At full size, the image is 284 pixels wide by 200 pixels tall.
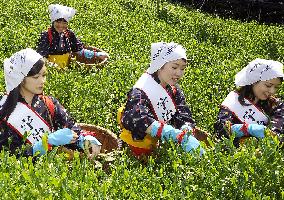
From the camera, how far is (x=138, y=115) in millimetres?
4508

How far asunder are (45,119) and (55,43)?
11.2 feet

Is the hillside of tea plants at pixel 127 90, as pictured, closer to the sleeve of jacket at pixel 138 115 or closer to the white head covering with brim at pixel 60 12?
the sleeve of jacket at pixel 138 115

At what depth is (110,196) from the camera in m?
3.14

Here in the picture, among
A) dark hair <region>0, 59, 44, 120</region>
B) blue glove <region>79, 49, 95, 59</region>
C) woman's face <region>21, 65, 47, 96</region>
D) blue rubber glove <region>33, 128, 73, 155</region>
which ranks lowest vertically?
blue glove <region>79, 49, 95, 59</region>

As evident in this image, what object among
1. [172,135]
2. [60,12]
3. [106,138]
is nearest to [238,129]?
[172,135]

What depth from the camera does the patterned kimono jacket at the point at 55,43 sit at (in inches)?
295

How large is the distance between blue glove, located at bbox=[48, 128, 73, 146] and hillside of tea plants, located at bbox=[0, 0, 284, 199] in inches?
8.7

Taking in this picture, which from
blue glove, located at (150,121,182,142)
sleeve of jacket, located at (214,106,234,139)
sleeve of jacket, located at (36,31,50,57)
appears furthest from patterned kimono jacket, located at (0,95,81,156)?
sleeve of jacket, located at (36,31,50,57)

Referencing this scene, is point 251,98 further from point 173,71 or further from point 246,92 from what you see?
point 173,71

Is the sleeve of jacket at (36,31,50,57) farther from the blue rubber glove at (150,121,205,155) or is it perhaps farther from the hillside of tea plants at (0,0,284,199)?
the blue rubber glove at (150,121,205,155)

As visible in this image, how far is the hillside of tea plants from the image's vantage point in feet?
10.2

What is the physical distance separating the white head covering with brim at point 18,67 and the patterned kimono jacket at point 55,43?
3.34m

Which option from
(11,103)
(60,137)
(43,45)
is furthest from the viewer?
(43,45)

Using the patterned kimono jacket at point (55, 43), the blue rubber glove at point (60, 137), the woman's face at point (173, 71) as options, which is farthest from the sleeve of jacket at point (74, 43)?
the blue rubber glove at point (60, 137)
